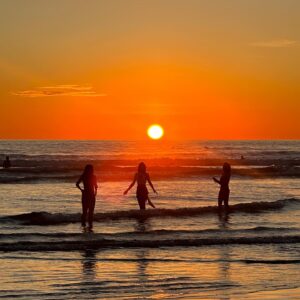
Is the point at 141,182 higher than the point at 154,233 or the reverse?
higher

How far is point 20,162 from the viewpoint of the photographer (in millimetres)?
82938

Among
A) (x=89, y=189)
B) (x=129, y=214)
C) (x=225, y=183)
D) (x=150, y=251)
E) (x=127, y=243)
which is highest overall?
(x=225, y=183)

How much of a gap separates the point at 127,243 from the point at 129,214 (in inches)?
287

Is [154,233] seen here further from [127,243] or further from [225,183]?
[225,183]

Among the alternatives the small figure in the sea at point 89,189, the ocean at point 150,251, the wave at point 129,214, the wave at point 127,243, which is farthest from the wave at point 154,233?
the wave at point 129,214

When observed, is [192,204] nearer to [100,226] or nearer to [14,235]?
[100,226]

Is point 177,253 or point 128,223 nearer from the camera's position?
point 177,253

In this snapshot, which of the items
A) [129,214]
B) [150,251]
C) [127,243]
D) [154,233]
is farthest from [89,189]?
[150,251]

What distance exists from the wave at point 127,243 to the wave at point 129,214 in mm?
4053

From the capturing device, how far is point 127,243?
60.3ft

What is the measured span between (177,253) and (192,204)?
45.6 feet

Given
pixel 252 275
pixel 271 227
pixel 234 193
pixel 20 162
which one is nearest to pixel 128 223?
pixel 271 227

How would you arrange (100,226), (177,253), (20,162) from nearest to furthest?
(177,253)
(100,226)
(20,162)

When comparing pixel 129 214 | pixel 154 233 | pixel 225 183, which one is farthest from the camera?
A: pixel 225 183
